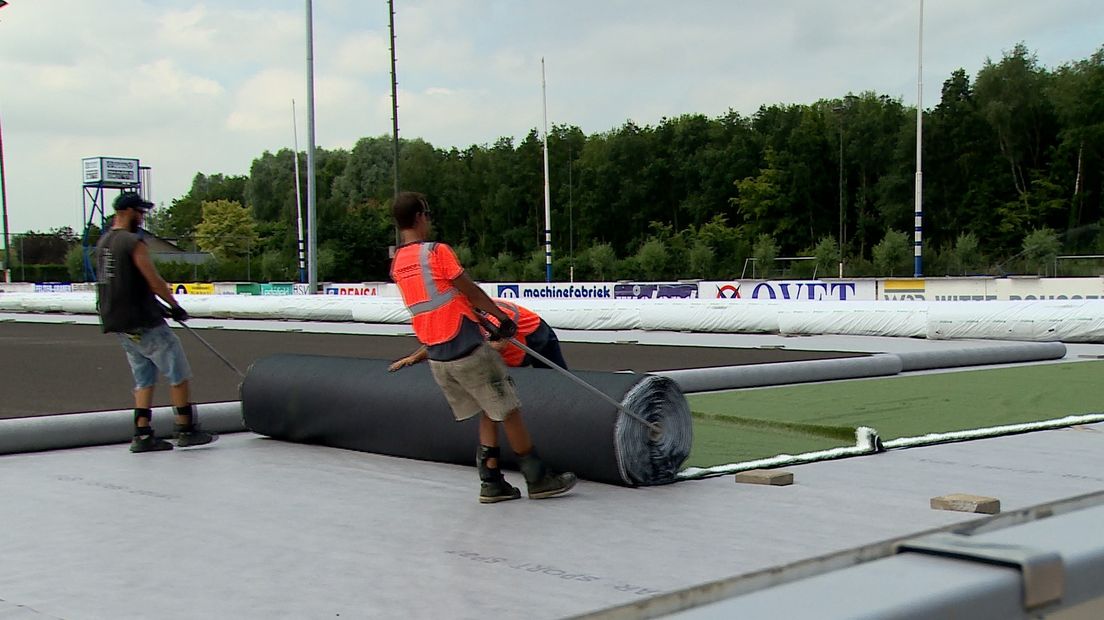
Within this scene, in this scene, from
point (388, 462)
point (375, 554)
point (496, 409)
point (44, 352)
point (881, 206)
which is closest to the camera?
point (375, 554)

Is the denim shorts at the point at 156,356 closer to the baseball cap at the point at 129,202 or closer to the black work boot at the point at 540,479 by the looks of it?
the baseball cap at the point at 129,202

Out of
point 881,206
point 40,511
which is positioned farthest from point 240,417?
point 881,206

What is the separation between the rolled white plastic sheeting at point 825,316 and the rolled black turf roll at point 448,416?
11.8 metres

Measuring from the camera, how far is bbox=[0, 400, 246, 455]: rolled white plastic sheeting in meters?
7.51

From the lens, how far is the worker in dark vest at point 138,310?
7293 mm

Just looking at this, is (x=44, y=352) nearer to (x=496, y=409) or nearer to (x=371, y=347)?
(x=371, y=347)

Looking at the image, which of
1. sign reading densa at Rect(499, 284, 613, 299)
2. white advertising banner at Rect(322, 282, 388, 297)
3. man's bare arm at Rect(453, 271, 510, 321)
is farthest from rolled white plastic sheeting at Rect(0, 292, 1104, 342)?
man's bare arm at Rect(453, 271, 510, 321)

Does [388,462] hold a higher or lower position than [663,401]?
lower

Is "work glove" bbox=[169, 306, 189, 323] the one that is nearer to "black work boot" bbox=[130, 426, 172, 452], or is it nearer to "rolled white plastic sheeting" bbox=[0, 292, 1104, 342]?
"black work boot" bbox=[130, 426, 172, 452]

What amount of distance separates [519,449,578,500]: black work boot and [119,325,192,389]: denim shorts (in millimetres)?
2986

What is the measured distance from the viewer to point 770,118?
77.4m

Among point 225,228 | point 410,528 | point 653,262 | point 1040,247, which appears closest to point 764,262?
point 653,262

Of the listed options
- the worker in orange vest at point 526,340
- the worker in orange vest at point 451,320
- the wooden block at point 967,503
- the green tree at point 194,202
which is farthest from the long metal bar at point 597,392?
the green tree at point 194,202

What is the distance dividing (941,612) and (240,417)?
7.20m
